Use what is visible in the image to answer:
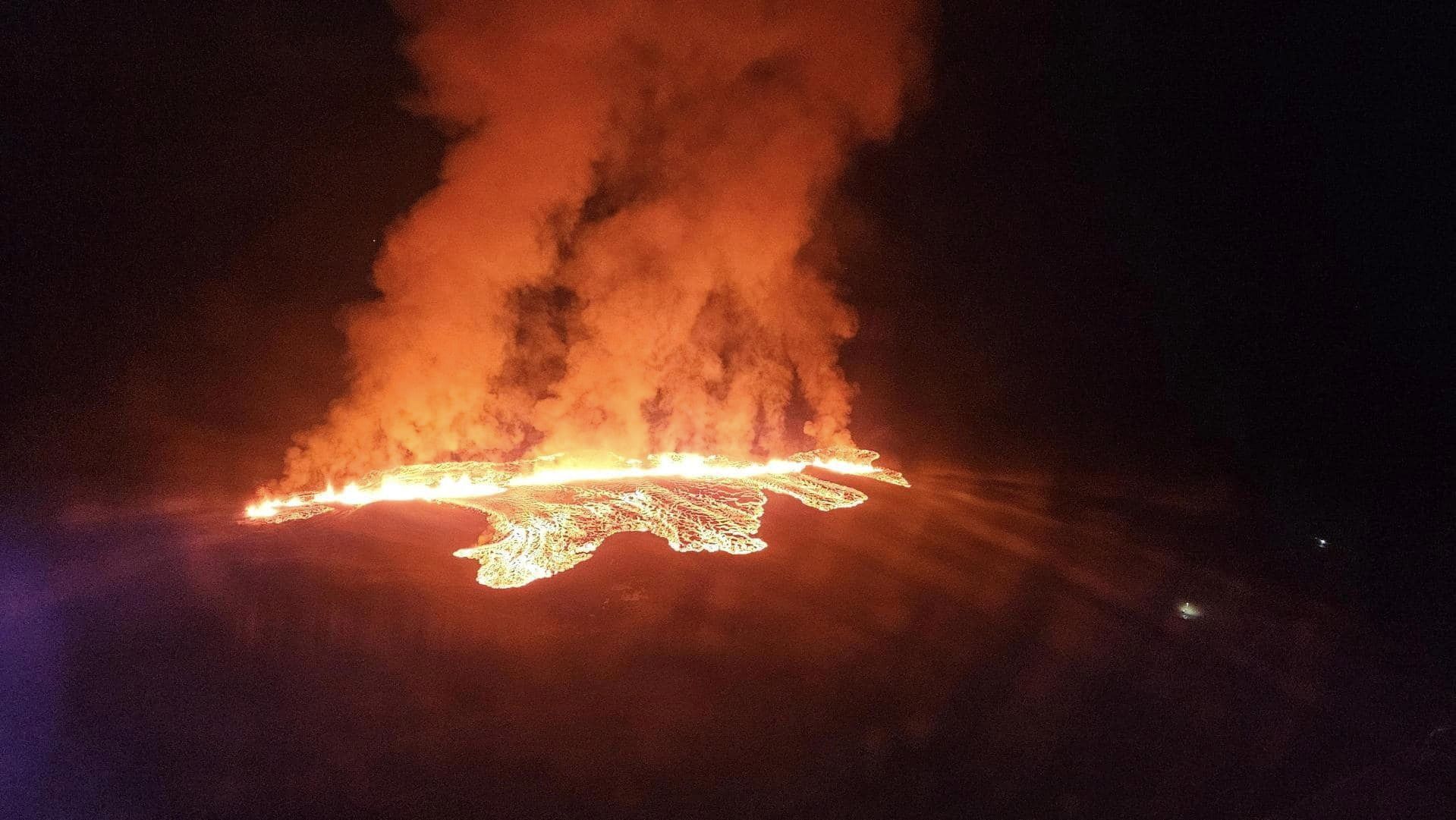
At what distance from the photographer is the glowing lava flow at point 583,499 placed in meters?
6.23

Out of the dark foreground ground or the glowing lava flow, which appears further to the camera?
the glowing lava flow

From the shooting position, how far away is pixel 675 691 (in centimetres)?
406

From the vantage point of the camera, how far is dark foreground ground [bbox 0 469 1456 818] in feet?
11.0

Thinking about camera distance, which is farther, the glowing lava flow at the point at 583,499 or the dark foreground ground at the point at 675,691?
the glowing lava flow at the point at 583,499

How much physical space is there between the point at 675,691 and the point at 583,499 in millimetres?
4204

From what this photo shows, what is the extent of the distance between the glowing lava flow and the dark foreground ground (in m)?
0.34

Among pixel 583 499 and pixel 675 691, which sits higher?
pixel 583 499

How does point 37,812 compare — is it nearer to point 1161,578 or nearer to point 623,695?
point 623,695

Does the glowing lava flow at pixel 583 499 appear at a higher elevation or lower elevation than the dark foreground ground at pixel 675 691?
higher

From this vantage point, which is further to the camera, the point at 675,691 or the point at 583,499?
the point at 583,499

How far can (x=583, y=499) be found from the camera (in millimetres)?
7984

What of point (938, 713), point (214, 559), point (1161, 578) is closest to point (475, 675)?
point (938, 713)

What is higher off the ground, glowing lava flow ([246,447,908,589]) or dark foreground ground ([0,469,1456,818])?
glowing lava flow ([246,447,908,589])

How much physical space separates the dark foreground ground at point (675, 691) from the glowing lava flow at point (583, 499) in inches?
13.5
